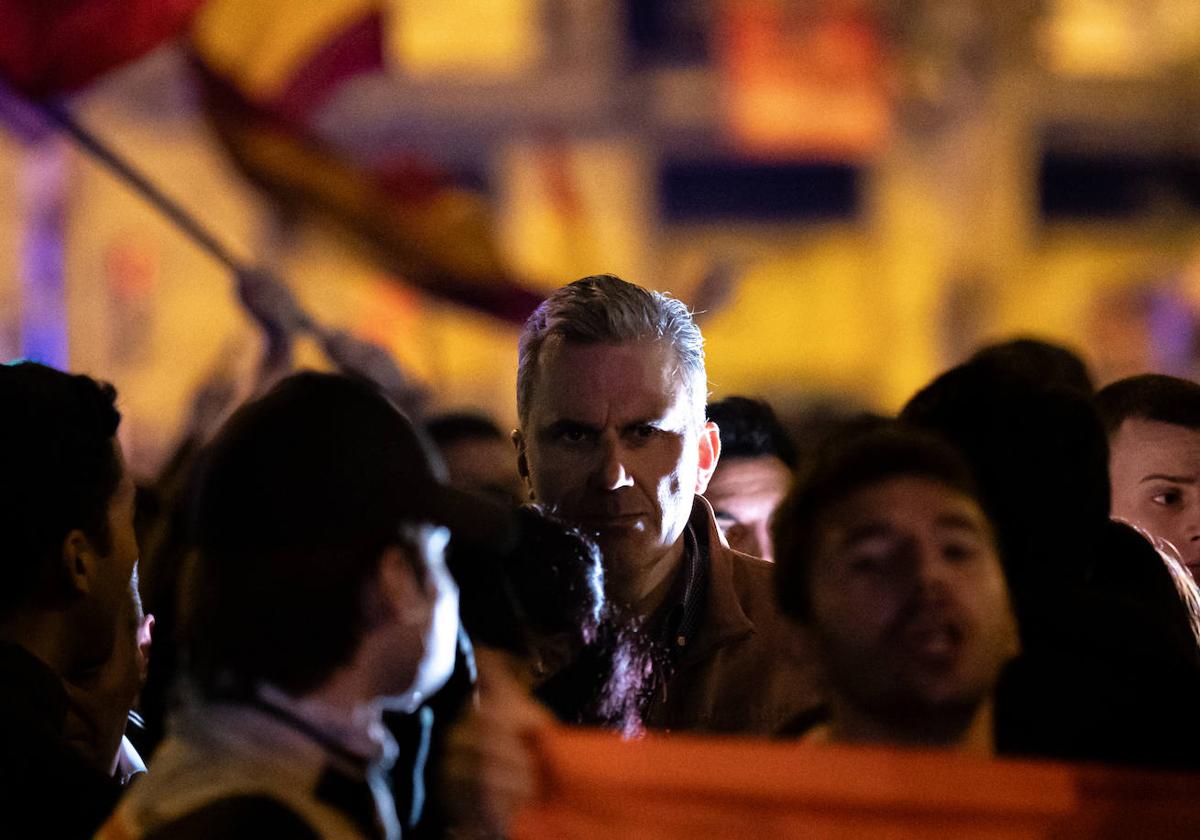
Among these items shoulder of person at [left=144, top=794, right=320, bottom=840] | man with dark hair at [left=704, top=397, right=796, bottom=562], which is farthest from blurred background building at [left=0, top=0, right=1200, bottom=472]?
shoulder of person at [left=144, top=794, right=320, bottom=840]

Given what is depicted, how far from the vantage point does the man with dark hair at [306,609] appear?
1.77 metres

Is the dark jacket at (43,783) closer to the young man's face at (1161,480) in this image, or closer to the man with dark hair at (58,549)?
the man with dark hair at (58,549)

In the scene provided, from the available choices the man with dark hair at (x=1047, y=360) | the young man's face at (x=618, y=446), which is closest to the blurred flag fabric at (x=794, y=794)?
the young man's face at (x=618, y=446)

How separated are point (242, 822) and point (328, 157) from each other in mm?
4187

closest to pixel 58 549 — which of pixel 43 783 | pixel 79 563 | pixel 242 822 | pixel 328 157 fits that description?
pixel 79 563

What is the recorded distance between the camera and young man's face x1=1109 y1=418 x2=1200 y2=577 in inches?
133

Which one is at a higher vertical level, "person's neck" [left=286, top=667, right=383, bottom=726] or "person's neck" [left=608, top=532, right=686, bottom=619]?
"person's neck" [left=286, top=667, right=383, bottom=726]

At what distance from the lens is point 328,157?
5.65 meters

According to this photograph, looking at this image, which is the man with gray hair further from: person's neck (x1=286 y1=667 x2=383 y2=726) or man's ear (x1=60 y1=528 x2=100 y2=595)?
person's neck (x1=286 y1=667 x2=383 y2=726)

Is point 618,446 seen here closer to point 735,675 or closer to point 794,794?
point 735,675

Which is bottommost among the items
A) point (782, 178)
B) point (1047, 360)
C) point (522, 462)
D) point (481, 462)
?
point (782, 178)

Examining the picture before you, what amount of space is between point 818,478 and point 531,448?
89 centimetres

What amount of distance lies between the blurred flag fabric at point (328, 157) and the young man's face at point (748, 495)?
2011 millimetres

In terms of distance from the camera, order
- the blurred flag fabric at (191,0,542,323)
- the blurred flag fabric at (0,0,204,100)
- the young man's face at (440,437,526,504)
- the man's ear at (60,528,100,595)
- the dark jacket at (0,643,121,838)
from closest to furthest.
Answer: the dark jacket at (0,643,121,838)
the man's ear at (60,528,100,595)
the young man's face at (440,437,526,504)
the blurred flag fabric at (0,0,204,100)
the blurred flag fabric at (191,0,542,323)
